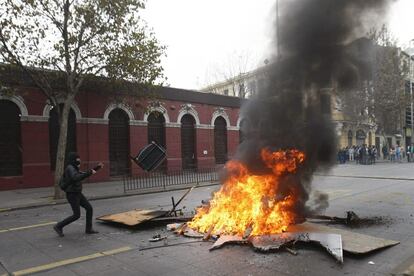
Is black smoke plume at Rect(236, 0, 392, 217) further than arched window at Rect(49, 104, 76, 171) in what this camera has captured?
No

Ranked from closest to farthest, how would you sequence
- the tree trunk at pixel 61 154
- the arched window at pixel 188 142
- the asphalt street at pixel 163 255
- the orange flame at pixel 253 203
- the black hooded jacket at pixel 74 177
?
the asphalt street at pixel 163 255
the orange flame at pixel 253 203
the black hooded jacket at pixel 74 177
the tree trunk at pixel 61 154
the arched window at pixel 188 142

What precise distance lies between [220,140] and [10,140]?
1405cm

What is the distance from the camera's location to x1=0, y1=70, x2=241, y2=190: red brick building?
1677 centimetres

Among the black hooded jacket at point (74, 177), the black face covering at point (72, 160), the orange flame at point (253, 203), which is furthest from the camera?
the black face covering at point (72, 160)

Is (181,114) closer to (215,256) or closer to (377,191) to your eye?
(377,191)

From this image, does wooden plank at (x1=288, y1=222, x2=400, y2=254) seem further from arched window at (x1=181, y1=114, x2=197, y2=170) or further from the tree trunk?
arched window at (x1=181, y1=114, x2=197, y2=170)

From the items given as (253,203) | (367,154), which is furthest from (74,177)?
(367,154)

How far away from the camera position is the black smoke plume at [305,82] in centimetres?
725

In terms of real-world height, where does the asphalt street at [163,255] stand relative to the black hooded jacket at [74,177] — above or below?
below

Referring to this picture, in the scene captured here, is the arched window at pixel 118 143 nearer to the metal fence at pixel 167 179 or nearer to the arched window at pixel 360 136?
the metal fence at pixel 167 179

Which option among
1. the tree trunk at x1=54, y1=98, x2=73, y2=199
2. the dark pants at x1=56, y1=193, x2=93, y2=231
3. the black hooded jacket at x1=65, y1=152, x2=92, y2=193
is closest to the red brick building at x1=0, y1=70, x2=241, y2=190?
the tree trunk at x1=54, y1=98, x2=73, y2=199

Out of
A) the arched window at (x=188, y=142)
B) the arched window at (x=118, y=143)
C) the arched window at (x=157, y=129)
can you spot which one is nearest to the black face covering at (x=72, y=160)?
the arched window at (x=118, y=143)

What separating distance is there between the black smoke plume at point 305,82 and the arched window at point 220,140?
59.5 feet

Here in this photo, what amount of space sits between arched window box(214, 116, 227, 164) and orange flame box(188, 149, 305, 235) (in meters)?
18.5
